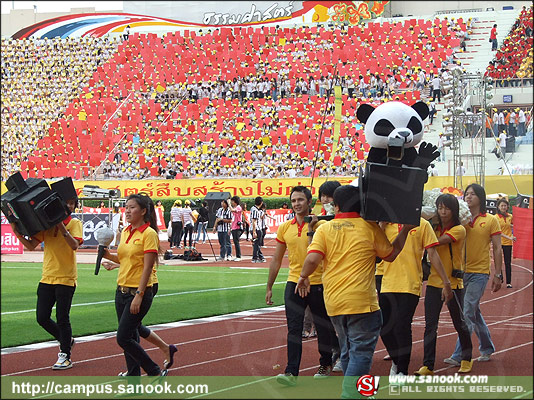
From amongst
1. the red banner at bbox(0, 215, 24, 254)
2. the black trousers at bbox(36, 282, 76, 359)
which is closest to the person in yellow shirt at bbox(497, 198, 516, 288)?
the black trousers at bbox(36, 282, 76, 359)

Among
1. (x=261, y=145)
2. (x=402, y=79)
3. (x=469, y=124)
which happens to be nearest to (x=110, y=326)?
(x=469, y=124)

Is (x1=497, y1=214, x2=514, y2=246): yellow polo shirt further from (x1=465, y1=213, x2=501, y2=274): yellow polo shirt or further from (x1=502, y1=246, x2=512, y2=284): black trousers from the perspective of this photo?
(x1=465, y1=213, x2=501, y2=274): yellow polo shirt

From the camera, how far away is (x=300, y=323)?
707cm

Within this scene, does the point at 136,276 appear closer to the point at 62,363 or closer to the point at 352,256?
the point at 62,363

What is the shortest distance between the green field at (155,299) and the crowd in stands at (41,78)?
25.2 meters

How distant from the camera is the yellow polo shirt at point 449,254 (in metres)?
7.37

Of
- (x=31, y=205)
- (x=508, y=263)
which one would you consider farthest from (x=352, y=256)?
(x=508, y=263)

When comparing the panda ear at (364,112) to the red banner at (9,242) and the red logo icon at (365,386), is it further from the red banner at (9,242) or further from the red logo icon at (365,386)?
the red banner at (9,242)

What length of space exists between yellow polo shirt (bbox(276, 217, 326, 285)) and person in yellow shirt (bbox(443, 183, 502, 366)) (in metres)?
1.44

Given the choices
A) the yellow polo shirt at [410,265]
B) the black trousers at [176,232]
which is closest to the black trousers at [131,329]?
the yellow polo shirt at [410,265]

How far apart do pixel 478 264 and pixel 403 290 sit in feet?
4.43

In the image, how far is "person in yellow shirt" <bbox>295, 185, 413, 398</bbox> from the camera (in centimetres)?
546

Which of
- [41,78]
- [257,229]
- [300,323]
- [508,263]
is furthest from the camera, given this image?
[41,78]

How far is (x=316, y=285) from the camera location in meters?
7.30
